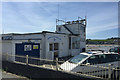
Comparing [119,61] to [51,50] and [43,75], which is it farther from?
[51,50]

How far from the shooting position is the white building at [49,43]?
958 cm

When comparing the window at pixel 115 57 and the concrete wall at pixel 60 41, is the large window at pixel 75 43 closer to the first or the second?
the concrete wall at pixel 60 41

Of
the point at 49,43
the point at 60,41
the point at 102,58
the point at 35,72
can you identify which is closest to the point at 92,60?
the point at 102,58

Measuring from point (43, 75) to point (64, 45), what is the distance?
8417mm

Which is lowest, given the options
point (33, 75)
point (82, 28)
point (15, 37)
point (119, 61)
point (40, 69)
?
point (33, 75)

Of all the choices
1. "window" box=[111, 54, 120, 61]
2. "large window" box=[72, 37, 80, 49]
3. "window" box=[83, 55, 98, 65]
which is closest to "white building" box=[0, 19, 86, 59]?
"large window" box=[72, 37, 80, 49]

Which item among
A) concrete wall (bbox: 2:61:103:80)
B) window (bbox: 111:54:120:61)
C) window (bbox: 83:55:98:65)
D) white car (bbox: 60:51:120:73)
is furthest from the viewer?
window (bbox: 111:54:120:61)

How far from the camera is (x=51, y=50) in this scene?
502 inches

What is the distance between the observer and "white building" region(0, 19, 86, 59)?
9.58 m

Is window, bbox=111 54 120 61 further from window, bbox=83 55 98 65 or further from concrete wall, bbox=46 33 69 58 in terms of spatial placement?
concrete wall, bbox=46 33 69 58

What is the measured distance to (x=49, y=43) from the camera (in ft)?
40.1

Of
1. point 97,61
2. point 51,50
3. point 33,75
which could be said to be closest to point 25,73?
point 33,75

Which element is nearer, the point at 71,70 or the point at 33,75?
the point at 71,70

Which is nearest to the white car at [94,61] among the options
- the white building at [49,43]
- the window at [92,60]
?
the window at [92,60]
